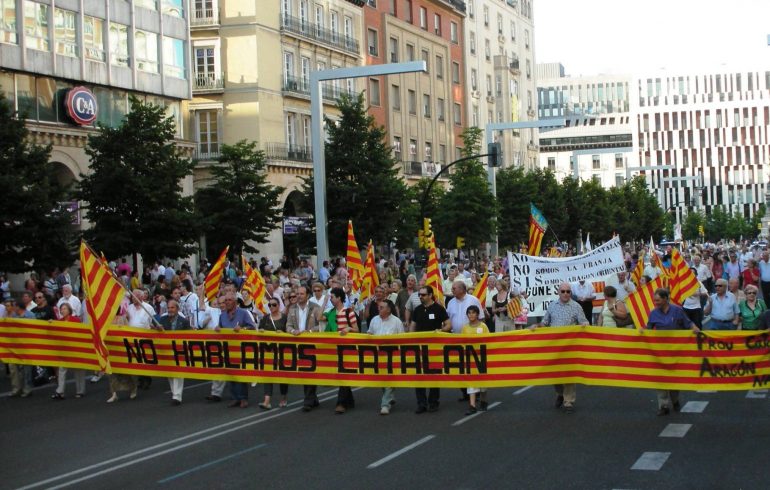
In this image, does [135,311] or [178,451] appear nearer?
[178,451]

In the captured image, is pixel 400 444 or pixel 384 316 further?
pixel 384 316

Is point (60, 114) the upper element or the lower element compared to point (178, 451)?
upper

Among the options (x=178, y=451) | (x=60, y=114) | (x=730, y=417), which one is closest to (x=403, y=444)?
(x=178, y=451)

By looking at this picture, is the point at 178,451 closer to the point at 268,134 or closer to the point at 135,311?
the point at 135,311

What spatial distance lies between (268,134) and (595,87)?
369 ft

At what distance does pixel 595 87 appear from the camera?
160m

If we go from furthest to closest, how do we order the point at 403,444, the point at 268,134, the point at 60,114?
the point at 268,134, the point at 60,114, the point at 403,444

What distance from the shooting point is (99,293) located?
17.2 metres

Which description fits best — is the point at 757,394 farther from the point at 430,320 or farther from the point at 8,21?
the point at 8,21

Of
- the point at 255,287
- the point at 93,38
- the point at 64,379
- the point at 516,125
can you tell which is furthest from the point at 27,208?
the point at 516,125

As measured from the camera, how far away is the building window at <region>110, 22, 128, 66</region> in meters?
43.1

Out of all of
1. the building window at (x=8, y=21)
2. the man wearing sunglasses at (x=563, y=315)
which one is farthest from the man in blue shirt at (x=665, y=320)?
the building window at (x=8, y=21)

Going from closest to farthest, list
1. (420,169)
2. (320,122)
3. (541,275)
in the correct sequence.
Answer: (541,275)
(320,122)
(420,169)

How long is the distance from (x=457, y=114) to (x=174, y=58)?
118ft
